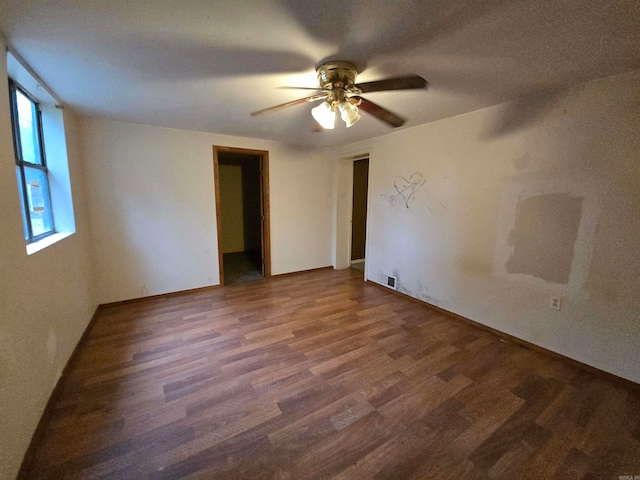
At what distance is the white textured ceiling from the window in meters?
0.26

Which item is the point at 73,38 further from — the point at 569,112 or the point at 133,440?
the point at 569,112

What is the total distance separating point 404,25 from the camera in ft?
4.00

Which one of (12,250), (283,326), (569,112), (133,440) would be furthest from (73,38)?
(569,112)

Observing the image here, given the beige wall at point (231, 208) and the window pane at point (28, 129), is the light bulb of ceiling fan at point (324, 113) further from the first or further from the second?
the beige wall at point (231, 208)

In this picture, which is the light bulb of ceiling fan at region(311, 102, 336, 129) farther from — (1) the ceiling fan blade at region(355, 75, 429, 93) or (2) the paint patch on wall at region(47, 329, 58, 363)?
(2) the paint patch on wall at region(47, 329, 58, 363)

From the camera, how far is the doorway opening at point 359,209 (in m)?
4.99

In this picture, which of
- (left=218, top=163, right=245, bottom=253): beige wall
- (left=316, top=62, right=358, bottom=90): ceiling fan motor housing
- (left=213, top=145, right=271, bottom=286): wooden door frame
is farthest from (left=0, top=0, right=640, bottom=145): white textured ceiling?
(left=218, top=163, right=245, bottom=253): beige wall

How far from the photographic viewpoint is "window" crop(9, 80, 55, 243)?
1.72 metres

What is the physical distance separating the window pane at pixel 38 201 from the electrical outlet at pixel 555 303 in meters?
4.09

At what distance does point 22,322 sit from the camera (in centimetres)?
130

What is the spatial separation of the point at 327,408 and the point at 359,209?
404cm

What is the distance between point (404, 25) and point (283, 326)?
2516mm

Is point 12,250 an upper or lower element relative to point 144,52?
lower

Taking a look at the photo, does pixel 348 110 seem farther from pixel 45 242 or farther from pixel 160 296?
pixel 160 296
